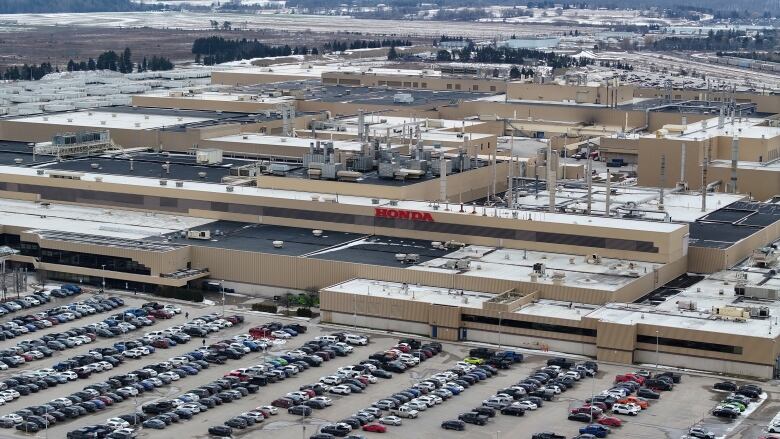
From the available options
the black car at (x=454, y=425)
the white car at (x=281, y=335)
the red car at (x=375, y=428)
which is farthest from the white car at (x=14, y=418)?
the black car at (x=454, y=425)

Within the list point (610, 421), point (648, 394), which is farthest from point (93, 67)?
point (610, 421)

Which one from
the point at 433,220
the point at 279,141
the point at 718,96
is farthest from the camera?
the point at 718,96

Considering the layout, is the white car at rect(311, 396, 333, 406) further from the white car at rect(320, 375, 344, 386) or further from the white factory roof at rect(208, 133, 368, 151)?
the white factory roof at rect(208, 133, 368, 151)

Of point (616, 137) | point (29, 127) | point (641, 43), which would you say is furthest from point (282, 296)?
point (641, 43)

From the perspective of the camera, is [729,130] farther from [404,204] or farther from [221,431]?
[221,431]

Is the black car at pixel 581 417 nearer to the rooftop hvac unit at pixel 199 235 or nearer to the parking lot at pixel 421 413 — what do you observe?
the parking lot at pixel 421 413
